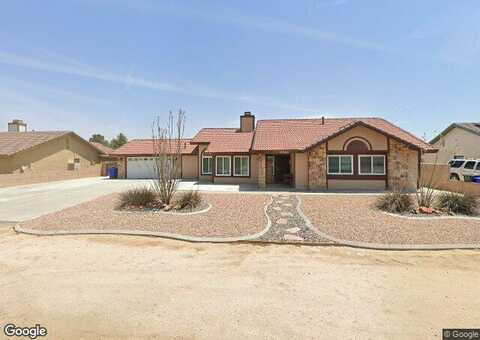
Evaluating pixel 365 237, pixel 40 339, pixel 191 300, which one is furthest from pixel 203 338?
pixel 365 237

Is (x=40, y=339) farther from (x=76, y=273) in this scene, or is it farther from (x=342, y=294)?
(x=342, y=294)

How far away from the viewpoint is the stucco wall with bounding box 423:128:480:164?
26.9 meters

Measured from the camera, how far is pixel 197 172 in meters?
24.2

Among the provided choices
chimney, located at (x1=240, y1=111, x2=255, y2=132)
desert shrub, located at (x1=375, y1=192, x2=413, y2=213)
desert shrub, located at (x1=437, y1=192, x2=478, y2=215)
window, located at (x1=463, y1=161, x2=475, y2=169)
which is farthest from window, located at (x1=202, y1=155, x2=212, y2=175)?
window, located at (x1=463, y1=161, x2=475, y2=169)

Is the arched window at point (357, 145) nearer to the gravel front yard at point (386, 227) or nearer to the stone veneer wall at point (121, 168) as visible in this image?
the gravel front yard at point (386, 227)

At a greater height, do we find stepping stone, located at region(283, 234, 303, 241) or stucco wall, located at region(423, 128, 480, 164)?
stucco wall, located at region(423, 128, 480, 164)

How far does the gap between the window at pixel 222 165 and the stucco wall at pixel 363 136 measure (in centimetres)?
808

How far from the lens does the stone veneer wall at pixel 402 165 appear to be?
52.2 ft

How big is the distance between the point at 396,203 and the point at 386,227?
9.29 ft

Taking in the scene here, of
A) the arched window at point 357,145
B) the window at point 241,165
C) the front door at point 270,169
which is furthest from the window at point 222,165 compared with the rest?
the arched window at point 357,145

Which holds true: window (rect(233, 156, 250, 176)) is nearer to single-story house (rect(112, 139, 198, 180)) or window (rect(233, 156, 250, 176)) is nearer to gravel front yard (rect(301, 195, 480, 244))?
single-story house (rect(112, 139, 198, 180))

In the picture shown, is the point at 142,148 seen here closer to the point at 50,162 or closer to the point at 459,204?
the point at 50,162

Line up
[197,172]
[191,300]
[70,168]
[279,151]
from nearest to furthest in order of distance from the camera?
1. [191,300]
2. [279,151]
3. [197,172]
4. [70,168]

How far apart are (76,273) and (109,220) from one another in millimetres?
3900
